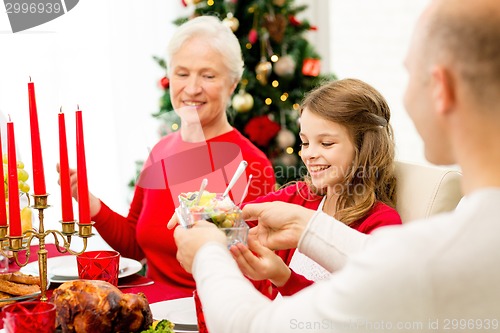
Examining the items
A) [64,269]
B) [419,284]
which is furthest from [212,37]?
[419,284]

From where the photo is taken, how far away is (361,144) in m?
1.89

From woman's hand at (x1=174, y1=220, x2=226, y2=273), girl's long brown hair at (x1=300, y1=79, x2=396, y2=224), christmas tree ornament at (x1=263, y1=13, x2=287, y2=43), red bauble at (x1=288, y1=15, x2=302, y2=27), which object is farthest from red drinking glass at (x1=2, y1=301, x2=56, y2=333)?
red bauble at (x1=288, y1=15, x2=302, y2=27)

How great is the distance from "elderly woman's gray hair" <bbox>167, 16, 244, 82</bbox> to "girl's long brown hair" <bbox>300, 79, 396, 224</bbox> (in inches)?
28.3

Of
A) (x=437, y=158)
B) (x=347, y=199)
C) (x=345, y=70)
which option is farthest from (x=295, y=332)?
(x=345, y=70)

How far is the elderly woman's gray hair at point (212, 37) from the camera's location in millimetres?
2535

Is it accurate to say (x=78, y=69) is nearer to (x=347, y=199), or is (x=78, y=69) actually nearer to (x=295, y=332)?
(x=347, y=199)

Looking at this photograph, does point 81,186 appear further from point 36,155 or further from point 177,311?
point 177,311

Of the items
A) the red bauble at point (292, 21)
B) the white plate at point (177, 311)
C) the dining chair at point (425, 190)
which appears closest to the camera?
the white plate at point (177, 311)

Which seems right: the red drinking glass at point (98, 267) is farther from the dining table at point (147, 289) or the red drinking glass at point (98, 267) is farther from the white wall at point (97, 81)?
the white wall at point (97, 81)

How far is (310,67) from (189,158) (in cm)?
153

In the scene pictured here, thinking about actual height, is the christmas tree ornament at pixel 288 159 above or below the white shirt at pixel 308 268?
above

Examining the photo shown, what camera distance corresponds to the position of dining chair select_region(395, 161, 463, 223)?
1.68 meters

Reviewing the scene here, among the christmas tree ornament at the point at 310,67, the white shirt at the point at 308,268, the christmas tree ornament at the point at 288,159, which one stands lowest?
the white shirt at the point at 308,268

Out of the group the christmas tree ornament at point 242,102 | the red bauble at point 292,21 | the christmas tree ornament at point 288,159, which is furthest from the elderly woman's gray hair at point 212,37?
the red bauble at point 292,21
